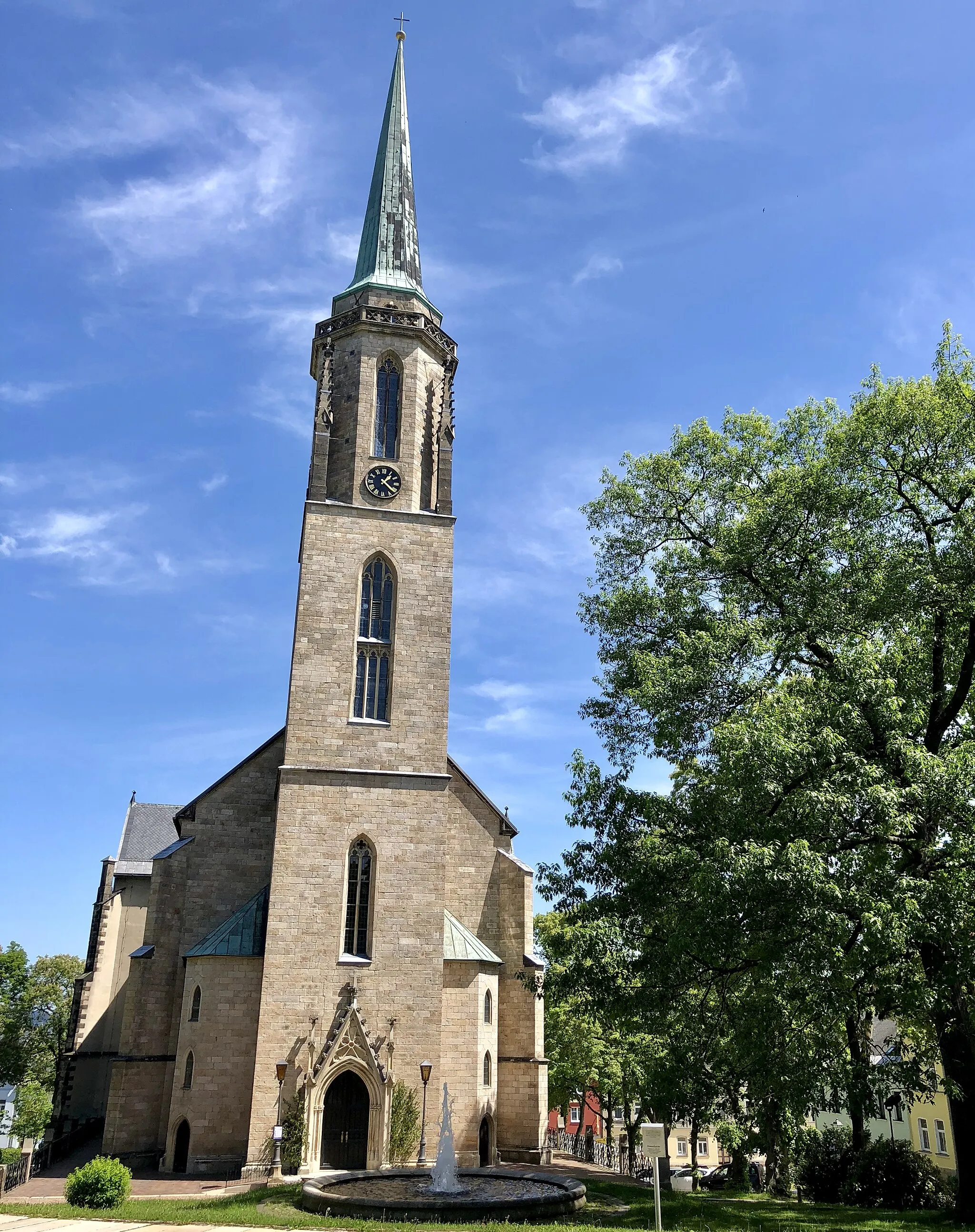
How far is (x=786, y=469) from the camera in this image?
70.8ft

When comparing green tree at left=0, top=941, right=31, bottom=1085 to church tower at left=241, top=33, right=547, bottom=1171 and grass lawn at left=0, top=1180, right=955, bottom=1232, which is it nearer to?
church tower at left=241, top=33, right=547, bottom=1171

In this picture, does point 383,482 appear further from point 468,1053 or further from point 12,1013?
point 12,1013

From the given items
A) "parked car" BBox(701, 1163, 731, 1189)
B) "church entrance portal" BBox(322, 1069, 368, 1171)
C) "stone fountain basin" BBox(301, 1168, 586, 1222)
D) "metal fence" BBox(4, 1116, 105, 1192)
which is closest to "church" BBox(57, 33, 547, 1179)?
"church entrance portal" BBox(322, 1069, 368, 1171)

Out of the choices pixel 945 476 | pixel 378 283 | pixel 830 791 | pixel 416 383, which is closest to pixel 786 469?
pixel 945 476

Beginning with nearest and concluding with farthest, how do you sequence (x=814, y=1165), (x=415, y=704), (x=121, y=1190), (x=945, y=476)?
1. (x=121, y=1190)
2. (x=945, y=476)
3. (x=814, y=1165)
4. (x=415, y=704)

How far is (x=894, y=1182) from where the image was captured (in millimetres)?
21453

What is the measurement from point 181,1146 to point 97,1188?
9.69 metres

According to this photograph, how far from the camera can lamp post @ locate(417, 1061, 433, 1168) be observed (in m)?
25.0

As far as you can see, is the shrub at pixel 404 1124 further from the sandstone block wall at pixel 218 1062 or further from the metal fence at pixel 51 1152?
the metal fence at pixel 51 1152

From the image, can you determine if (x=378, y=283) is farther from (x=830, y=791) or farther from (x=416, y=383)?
(x=830, y=791)

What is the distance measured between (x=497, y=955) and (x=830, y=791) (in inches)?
653

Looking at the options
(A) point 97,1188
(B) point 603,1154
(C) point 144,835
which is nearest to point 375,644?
(A) point 97,1188

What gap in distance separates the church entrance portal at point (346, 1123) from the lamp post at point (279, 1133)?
1.21m

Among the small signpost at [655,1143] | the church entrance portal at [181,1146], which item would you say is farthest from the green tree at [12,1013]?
the small signpost at [655,1143]
